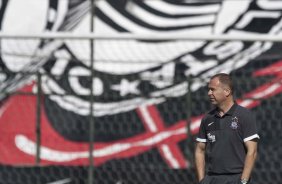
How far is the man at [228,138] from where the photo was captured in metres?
5.63

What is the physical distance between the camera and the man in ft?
18.5

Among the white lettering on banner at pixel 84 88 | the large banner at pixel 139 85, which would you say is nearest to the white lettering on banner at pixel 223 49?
the large banner at pixel 139 85

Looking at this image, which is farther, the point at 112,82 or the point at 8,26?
the point at 8,26

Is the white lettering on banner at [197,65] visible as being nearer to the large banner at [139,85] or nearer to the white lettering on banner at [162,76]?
the large banner at [139,85]

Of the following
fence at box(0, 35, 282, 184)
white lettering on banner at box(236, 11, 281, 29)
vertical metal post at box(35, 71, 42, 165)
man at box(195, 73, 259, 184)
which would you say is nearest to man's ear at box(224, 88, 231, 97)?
man at box(195, 73, 259, 184)

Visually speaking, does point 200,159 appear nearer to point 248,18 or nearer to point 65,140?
point 65,140

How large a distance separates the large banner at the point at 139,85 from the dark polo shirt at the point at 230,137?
111 inches

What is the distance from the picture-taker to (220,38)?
25.2ft

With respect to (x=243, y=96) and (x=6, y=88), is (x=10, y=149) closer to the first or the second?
(x=6, y=88)

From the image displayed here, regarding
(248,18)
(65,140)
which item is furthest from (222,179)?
(248,18)

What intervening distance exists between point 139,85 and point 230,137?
317 centimetres

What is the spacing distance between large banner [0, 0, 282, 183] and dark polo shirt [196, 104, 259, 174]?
283 cm

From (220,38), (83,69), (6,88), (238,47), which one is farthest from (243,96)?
(6,88)

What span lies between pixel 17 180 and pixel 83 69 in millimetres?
1390
